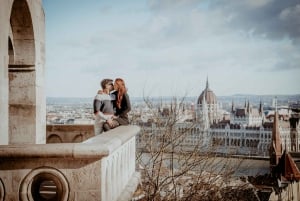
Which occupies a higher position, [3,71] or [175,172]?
[3,71]

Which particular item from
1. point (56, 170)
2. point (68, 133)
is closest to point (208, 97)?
point (68, 133)

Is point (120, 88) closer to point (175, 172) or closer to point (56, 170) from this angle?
point (56, 170)

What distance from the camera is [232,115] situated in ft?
316

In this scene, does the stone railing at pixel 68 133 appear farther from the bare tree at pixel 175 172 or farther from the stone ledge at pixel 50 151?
the stone ledge at pixel 50 151

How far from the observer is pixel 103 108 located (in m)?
4.05

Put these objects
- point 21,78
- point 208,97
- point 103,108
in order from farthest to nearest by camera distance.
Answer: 1. point 208,97
2. point 21,78
3. point 103,108

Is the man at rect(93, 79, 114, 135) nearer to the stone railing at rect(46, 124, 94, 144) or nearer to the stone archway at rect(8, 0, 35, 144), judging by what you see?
the stone archway at rect(8, 0, 35, 144)

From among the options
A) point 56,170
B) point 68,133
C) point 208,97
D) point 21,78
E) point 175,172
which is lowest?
point 175,172

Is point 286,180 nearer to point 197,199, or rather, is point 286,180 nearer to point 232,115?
point 197,199

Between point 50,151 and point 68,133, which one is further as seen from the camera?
point 68,133

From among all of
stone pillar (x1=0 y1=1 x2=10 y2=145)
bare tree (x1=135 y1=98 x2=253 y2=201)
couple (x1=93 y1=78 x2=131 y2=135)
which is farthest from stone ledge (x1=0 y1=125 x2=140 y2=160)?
bare tree (x1=135 y1=98 x2=253 y2=201)

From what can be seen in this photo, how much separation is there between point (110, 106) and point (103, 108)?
0.25ft

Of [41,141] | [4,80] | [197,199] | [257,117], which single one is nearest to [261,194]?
[197,199]

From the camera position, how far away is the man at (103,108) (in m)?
3.98
